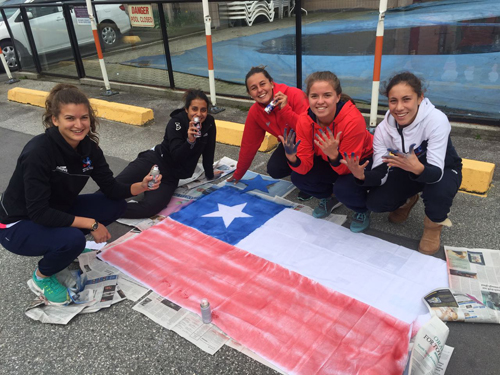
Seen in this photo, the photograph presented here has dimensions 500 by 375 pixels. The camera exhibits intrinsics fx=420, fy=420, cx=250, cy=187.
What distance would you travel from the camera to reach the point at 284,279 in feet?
8.25

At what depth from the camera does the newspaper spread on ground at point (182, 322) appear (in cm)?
210

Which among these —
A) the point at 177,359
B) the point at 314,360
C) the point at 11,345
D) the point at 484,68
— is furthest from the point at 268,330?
the point at 484,68

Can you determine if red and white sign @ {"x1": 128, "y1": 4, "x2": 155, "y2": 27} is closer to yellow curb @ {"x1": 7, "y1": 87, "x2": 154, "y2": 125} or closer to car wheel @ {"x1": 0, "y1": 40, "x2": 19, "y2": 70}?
yellow curb @ {"x1": 7, "y1": 87, "x2": 154, "y2": 125}

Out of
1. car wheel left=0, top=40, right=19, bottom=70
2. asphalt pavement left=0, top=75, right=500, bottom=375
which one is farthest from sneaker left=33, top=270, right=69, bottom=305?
car wheel left=0, top=40, right=19, bottom=70

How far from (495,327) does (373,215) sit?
1.21m

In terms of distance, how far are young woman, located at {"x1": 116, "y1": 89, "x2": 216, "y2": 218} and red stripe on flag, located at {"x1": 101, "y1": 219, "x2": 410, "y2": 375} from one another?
0.39 meters

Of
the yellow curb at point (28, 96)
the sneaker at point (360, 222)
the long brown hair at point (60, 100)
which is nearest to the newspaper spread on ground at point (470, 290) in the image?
the sneaker at point (360, 222)

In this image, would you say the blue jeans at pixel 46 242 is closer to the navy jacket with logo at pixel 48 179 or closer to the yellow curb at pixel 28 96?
the navy jacket with logo at pixel 48 179

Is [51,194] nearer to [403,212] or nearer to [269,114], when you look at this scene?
[269,114]

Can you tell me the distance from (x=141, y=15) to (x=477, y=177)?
540 cm

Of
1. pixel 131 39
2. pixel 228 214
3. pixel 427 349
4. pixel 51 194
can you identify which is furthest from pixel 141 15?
pixel 427 349

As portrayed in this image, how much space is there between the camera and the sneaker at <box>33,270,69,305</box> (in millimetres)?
2377

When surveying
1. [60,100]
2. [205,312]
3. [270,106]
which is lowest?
[205,312]

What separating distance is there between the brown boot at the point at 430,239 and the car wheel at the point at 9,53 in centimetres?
931
